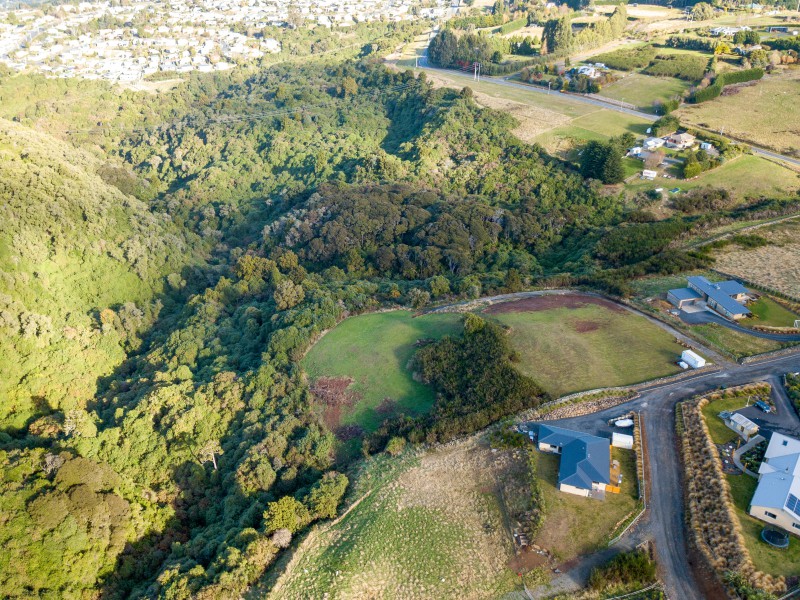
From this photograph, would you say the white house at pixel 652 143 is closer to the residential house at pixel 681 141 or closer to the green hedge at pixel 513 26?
the residential house at pixel 681 141

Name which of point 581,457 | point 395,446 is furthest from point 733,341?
point 395,446

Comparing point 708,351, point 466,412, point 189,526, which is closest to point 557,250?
point 708,351

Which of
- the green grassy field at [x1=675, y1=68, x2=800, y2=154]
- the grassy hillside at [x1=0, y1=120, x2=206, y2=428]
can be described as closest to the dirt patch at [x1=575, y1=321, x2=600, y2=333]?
the grassy hillside at [x1=0, y1=120, x2=206, y2=428]

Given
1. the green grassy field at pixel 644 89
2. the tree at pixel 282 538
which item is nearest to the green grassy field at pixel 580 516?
the tree at pixel 282 538

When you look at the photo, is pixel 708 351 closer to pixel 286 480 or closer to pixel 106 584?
pixel 286 480

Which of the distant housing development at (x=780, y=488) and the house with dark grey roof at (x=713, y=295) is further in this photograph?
the house with dark grey roof at (x=713, y=295)

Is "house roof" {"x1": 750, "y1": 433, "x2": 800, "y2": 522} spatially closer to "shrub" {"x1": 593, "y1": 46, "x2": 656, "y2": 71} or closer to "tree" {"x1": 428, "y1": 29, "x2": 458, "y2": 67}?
"shrub" {"x1": 593, "y1": 46, "x2": 656, "y2": 71}
